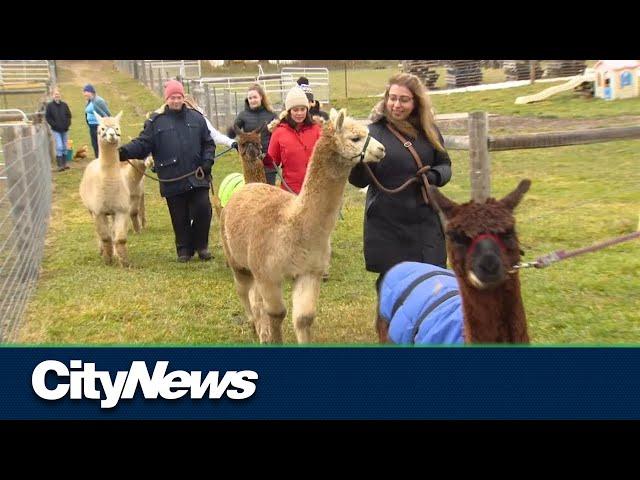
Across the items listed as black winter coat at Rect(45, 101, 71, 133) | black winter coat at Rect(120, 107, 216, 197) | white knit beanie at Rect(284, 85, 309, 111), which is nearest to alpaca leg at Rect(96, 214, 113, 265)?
black winter coat at Rect(120, 107, 216, 197)

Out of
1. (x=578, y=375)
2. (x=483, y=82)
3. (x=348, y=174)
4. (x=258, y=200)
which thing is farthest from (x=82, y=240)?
(x=483, y=82)

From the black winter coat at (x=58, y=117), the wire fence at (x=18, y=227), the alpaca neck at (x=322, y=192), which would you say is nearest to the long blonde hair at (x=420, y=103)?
the alpaca neck at (x=322, y=192)

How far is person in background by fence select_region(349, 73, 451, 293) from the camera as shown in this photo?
5.06 metres

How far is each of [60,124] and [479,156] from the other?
43.3 feet

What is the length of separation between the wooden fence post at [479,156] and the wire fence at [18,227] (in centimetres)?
364

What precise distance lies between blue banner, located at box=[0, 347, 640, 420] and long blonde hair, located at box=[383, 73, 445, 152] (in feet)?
5.55

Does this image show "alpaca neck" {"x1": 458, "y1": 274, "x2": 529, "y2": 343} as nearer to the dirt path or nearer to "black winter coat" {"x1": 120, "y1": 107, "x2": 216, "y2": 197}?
"black winter coat" {"x1": 120, "y1": 107, "x2": 216, "y2": 197}

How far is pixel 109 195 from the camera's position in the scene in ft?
29.7

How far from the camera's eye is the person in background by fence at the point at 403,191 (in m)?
5.06

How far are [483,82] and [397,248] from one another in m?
22.8

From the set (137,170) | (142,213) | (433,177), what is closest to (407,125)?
(433,177)

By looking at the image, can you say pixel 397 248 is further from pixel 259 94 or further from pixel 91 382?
pixel 259 94

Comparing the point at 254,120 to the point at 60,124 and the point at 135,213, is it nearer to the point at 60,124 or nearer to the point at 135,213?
the point at 135,213

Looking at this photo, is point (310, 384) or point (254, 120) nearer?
point (310, 384)
